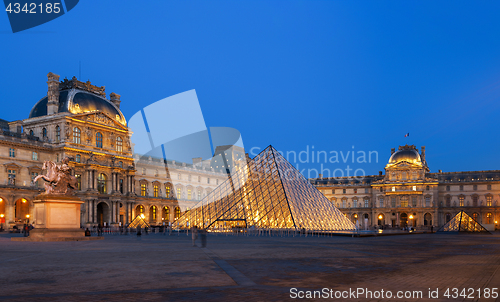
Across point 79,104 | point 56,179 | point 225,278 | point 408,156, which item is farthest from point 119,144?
point 225,278

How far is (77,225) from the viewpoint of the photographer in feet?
85.5

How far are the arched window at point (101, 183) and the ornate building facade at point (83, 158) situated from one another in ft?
0.12

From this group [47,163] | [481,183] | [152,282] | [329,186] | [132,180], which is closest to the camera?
[152,282]

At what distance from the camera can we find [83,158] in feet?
184

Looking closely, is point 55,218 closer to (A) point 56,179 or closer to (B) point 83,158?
(A) point 56,179

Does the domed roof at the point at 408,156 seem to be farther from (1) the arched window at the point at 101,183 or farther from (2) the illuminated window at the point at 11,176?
(2) the illuminated window at the point at 11,176

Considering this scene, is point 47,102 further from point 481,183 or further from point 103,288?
point 481,183

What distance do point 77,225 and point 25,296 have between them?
64.6ft

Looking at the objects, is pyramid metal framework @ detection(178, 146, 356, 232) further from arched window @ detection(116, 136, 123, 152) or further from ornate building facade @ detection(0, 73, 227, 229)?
arched window @ detection(116, 136, 123, 152)

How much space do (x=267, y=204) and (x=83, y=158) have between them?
1179 inches

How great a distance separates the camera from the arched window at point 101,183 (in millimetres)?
58206

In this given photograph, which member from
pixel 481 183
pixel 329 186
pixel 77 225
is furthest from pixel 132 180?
pixel 481 183

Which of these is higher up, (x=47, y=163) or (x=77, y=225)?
(x=47, y=163)

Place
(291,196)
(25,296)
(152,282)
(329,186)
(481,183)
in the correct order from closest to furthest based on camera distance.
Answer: (25,296) < (152,282) < (291,196) < (481,183) < (329,186)
